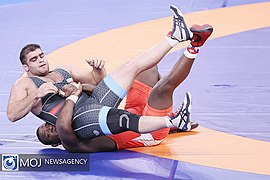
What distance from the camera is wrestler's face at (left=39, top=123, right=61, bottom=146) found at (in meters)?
5.11

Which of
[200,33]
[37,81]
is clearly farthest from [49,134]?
[200,33]

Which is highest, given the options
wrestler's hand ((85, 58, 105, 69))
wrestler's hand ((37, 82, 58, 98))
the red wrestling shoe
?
the red wrestling shoe

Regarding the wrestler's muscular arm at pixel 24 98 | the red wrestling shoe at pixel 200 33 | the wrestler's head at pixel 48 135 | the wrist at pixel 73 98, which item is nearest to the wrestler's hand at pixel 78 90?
the wrist at pixel 73 98

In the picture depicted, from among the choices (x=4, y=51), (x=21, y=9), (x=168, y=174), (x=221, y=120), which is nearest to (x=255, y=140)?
(x=221, y=120)

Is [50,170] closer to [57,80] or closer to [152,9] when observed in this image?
[57,80]

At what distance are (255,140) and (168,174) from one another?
32.4 inches

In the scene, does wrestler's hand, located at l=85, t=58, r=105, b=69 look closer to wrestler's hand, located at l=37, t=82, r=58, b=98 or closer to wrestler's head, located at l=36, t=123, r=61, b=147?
wrestler's hand, located at l=37, t=82, r=58, b=98

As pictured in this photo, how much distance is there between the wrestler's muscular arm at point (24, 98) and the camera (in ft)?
16.5

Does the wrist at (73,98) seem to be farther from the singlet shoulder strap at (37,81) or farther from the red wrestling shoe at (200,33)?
the red wrestling shoe at (200,33)

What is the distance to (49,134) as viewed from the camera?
512 cm

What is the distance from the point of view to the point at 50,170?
4.89m

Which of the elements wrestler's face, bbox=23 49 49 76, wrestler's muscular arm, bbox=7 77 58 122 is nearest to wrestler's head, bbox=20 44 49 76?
wrestler's face, bbox=23 49 49 76

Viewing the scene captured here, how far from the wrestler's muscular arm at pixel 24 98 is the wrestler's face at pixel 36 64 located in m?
0.21

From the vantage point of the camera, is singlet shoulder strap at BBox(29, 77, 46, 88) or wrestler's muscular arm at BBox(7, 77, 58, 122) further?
singlet shoulder strap at BBox(29, 77, 46, 88)
